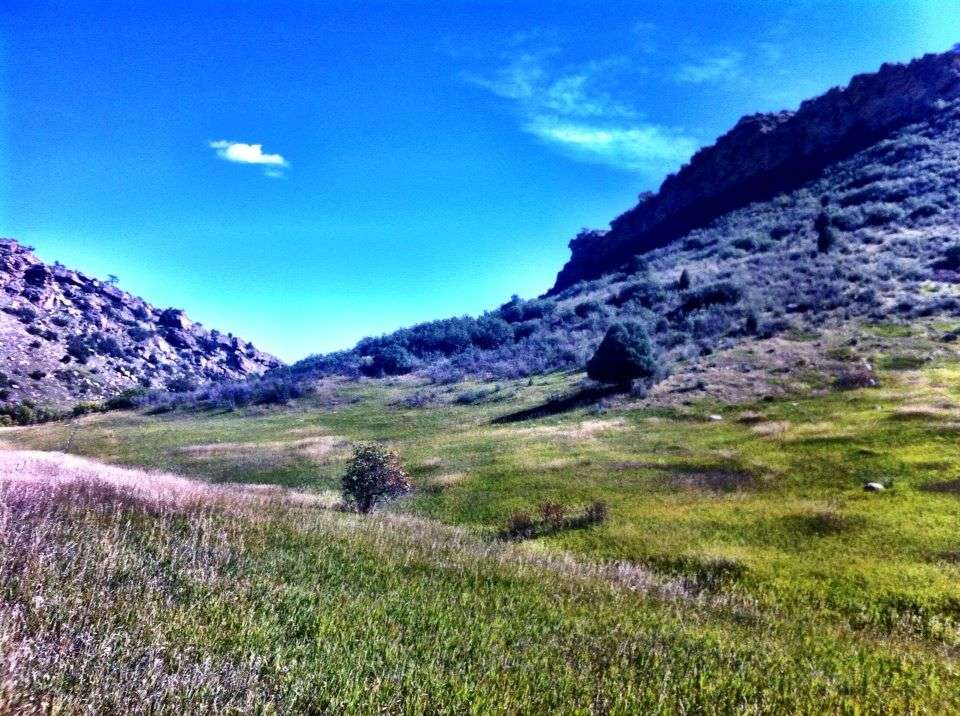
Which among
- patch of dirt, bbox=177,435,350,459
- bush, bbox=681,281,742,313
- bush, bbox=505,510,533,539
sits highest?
bush, bbox=681,281,742,313

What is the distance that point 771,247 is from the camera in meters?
87.1

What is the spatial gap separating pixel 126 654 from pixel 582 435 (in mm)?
31877

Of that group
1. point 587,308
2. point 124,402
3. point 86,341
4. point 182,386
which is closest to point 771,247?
point 587,308

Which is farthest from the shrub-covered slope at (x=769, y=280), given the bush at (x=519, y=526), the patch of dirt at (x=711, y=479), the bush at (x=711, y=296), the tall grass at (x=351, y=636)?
the tall grass at (x=351, y=636)

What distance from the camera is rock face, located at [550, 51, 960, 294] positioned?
111500 millimetres

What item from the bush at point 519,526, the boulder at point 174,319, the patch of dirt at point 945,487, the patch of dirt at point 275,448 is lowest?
the patch of dirt at point 945,487

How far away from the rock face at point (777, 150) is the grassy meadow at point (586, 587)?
→ 107 m

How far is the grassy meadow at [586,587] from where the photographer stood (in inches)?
220

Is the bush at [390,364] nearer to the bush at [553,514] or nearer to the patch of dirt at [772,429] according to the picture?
the patch of dirt at [772,429]

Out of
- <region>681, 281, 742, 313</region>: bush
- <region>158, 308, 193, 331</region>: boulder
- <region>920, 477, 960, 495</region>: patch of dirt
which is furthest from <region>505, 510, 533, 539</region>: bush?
<region>158, 308, 193, 331</region>: boulder

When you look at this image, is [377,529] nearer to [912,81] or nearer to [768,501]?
[768,501]

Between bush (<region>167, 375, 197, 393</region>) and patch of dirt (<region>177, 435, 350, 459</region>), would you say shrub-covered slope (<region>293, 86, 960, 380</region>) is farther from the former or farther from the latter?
patch of dirt (<region>177, 435, 350, 459</region>)

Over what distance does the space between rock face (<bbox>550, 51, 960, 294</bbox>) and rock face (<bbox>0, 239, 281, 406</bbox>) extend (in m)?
102

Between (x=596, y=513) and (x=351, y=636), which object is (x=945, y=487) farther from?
(x=351, y=636)
